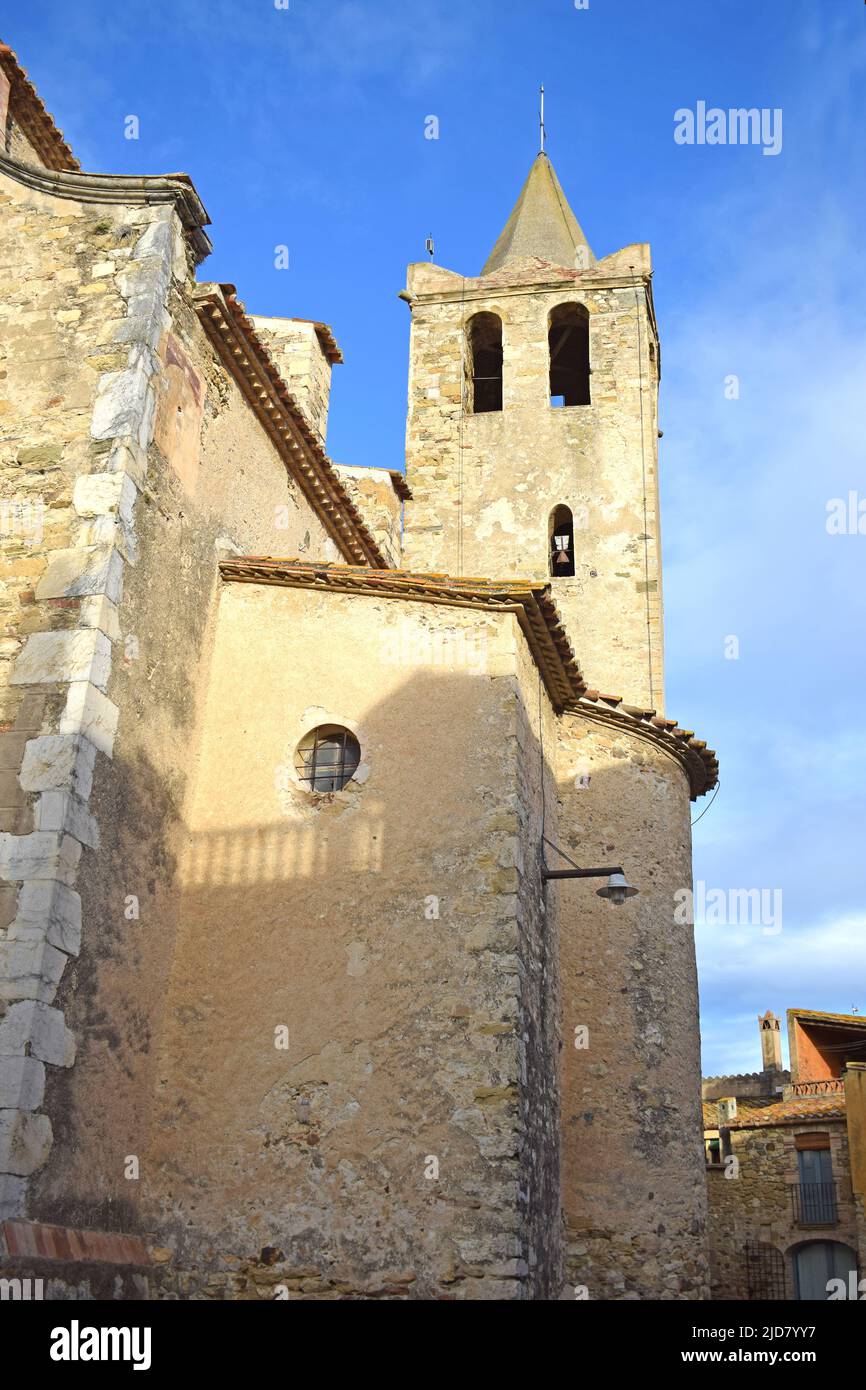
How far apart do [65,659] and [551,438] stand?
11.6m

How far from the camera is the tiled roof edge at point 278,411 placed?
376 inches

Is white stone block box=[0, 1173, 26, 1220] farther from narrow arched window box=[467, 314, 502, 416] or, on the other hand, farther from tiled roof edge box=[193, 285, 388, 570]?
narrow arched window box=[467, 314, 502, 416]

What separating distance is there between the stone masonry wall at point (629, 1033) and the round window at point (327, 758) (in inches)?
90.1

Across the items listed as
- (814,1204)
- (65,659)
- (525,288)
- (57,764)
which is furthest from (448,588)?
(814,1204)

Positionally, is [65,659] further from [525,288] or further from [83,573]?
[525,288]

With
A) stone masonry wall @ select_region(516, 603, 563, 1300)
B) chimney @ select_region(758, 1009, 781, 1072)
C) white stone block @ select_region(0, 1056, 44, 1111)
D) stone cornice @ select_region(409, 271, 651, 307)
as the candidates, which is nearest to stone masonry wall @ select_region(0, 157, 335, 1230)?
white stone block @ select_region(0, 1056, 44, 1111)

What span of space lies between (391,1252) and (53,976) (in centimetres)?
267

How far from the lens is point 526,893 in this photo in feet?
28.2

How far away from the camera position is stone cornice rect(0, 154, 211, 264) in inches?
356

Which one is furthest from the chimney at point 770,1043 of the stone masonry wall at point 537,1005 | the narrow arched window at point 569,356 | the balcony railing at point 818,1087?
the stone masonry wall at point 537,1005

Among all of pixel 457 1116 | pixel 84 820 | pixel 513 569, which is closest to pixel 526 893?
pixel 457 1116

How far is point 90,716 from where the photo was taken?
748 centimetres

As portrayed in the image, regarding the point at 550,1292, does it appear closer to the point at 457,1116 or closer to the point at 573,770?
the point at 457,1116

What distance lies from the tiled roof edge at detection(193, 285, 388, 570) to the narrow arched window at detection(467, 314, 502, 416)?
6.98 metres
